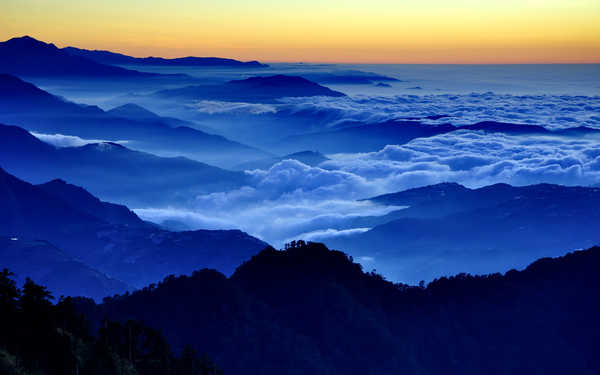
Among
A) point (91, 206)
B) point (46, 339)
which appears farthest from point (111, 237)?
point (46, 339)

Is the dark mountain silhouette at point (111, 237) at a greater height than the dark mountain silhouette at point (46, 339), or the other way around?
the dark mountain silhouette at point (111, 237)

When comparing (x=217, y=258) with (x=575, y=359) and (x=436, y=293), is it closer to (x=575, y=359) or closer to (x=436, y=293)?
(x=436, y=293)

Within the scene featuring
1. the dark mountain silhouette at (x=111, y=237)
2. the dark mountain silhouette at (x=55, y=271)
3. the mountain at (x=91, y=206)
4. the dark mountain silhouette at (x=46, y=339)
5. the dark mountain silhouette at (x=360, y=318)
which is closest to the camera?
the dark mountain silhouette at (x=46, y=339)

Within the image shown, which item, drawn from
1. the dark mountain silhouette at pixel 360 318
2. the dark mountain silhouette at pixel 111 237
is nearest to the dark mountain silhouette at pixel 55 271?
the dark mountain silhouette at pixel 111 237

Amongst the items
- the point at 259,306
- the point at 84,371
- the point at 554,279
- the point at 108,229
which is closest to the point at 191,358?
the point at 84,371

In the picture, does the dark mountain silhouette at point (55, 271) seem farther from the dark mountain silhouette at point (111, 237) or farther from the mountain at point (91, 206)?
the mountain at point (91, 206)

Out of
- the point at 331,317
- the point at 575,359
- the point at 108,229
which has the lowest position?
the point at 575,359

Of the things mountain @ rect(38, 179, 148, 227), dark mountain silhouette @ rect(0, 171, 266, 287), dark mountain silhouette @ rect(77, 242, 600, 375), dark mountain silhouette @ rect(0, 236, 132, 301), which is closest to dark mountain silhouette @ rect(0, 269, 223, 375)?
dark mountain silhouette @ rect(77, 242, 600, 375)
